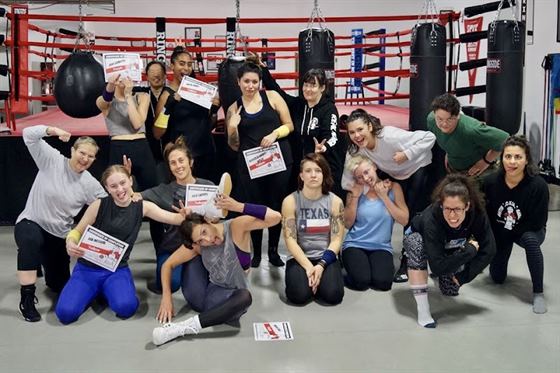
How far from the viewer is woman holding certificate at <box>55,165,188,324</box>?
329 cm

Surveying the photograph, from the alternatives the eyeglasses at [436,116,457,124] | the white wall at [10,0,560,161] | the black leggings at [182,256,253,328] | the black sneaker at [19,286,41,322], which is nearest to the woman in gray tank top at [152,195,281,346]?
the black leggings at [182,256,253,328]

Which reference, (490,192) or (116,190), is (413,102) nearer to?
(490,192)

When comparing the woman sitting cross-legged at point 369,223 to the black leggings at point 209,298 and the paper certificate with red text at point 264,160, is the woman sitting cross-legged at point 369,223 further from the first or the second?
the black leggings at point 209,298

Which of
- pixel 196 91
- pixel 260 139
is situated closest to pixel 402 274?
pixel 260 139

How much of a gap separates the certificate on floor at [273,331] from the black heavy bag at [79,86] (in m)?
1.93

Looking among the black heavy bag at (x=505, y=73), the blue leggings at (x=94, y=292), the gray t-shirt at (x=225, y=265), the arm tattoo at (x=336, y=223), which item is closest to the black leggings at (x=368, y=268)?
the arm tattoo at (x=336, y=223)

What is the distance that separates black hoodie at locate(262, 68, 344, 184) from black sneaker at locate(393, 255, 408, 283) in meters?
0.71

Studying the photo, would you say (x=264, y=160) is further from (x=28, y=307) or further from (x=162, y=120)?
(x=28, y=307)

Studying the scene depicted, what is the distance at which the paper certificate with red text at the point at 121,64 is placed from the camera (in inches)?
153

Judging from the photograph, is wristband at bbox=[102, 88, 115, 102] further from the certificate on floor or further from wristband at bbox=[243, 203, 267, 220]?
the certificate on floor

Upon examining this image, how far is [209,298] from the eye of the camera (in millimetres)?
3248

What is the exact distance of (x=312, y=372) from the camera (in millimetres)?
2682

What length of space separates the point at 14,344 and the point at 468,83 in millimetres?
8340

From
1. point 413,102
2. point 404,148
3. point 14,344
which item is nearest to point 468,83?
point 413,102
